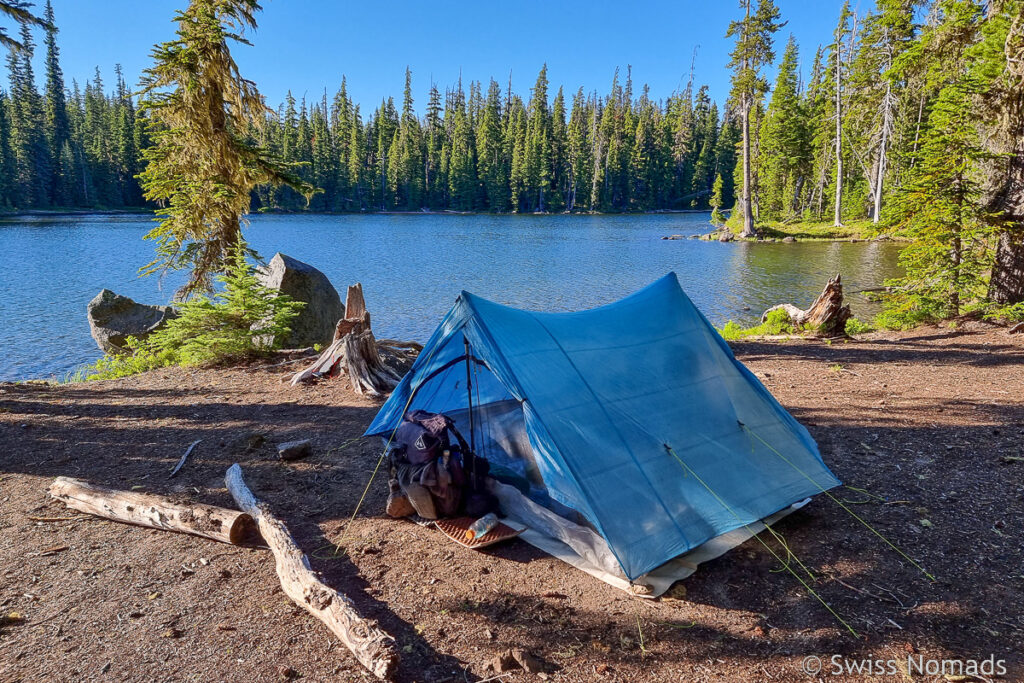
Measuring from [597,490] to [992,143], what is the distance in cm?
→ 1198

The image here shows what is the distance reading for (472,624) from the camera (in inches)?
161

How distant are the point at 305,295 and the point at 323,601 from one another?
10.1 metres

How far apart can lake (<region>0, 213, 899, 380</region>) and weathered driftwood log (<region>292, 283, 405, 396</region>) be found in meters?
6.66

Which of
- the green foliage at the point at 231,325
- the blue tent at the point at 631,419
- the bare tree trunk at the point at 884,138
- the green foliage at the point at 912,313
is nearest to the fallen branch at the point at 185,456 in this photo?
the blue tent at the point at 631,419

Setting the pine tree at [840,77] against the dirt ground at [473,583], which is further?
the pine tree at [840,77]

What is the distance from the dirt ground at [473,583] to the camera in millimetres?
3732

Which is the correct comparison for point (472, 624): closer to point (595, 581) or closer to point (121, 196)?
point (595, 581)

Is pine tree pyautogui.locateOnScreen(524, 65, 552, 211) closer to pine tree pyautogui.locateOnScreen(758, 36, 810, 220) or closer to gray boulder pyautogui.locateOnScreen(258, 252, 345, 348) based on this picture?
pine tree pyautogui.locateOnScreen(758, 36, 810, 220)

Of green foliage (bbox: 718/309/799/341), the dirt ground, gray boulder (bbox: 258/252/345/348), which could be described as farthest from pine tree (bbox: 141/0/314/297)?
green foliage (bbox: 718/309/799/341)

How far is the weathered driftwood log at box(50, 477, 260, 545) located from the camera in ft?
16.5

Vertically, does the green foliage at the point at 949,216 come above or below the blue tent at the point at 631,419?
above

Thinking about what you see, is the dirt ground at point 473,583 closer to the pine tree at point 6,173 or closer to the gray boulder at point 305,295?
the gray boulder at point 305,295

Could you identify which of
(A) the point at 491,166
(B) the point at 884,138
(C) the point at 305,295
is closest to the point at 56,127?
(A) the point at 491,166

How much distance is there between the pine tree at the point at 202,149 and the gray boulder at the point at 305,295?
0.99 m
